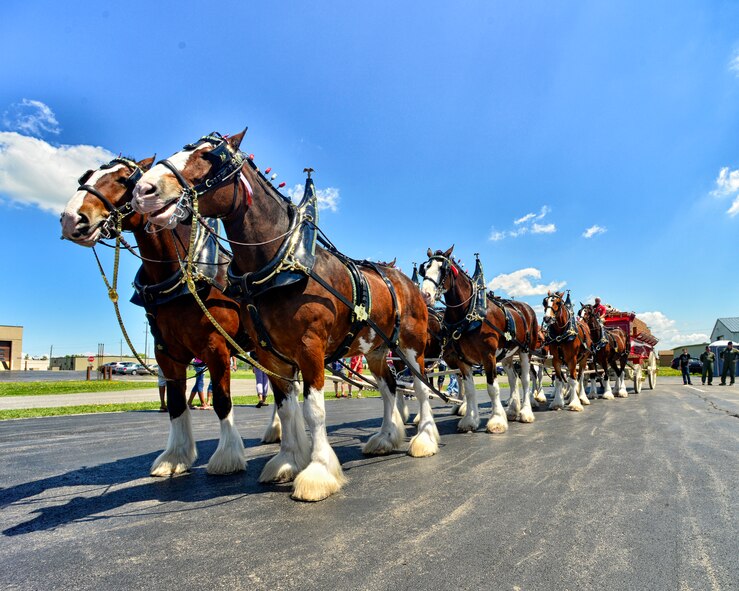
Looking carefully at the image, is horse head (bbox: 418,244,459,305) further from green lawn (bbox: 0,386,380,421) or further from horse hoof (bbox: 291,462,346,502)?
green lawn (bbox: 0,386,380,421)

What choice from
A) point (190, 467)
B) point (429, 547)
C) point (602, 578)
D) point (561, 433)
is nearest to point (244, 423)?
point (190, 467)

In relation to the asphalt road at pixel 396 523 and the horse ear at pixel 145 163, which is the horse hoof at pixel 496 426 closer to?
the asphalt road at pixel 396 523

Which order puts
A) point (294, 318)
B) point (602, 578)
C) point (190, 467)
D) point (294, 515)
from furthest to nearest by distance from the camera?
1. point (190, 467)
2. point (294, 318)
3. point (294, 515)
4. point (602, 578)

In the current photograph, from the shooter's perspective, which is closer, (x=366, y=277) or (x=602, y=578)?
(x=602, y=578)

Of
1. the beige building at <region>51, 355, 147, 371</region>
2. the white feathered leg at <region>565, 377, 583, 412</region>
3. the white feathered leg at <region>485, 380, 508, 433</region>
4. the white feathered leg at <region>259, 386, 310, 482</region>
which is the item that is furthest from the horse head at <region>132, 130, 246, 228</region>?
the beige building at <region>51, 355, 147, 371</region>

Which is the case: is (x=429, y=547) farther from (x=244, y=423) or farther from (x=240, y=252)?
(x=244, y=423)

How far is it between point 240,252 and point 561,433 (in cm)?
580

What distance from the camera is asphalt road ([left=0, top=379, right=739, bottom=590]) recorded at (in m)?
2.40

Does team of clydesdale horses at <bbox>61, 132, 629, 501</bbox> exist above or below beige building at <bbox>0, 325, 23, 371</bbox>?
below

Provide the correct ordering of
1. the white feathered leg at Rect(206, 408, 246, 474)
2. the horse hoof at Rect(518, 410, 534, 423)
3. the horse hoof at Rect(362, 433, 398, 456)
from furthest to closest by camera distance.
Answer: the horse hoof at Rect(518, 410, 534, 423), the horse hoof at Rect(362, 433, 398, 456), the white feathered leg at Rect(206, 408, 246, 474)

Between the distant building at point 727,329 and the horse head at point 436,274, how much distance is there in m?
58.9

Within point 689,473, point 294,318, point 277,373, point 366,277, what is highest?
point 366,277

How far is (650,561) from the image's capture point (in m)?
2.56

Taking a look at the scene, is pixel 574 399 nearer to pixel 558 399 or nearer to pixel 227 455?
pixel 558 399
